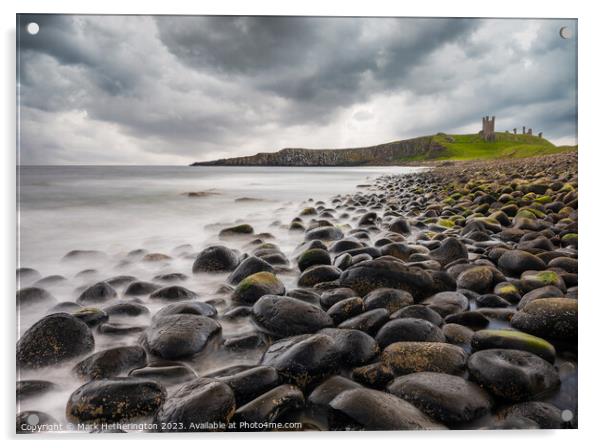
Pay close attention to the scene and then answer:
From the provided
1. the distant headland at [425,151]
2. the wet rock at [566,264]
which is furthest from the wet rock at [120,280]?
the wet rock at [566,264]

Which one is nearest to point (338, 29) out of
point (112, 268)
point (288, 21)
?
point (288, 21)

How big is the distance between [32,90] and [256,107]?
5.35 feet

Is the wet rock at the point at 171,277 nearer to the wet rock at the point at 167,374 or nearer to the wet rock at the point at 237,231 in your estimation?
the wet rock at the point at 237,231

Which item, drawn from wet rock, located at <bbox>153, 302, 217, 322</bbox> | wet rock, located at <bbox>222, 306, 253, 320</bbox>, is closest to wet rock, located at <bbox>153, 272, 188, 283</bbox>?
wet rock, located at <bbox>153, 302, 217, 322</bbox>

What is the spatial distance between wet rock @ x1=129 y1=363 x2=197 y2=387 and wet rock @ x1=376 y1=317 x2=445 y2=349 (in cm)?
113

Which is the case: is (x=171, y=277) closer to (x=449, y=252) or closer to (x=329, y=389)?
(x=329, y=389)

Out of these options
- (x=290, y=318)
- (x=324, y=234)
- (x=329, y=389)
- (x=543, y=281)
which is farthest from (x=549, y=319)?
(x=324, y=234)

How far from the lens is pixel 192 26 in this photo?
3000mm

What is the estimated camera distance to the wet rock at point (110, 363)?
229cm

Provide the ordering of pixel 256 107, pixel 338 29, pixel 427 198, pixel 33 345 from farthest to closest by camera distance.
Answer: pixel 427 198, pixel 256 107, pixel 338 29, pixel 33 345

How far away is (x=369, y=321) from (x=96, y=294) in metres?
2.02

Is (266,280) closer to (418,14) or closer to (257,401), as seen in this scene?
(257,401)

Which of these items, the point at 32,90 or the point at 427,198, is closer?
the point at 32,90

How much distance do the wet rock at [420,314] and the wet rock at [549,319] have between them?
1.60 ft
